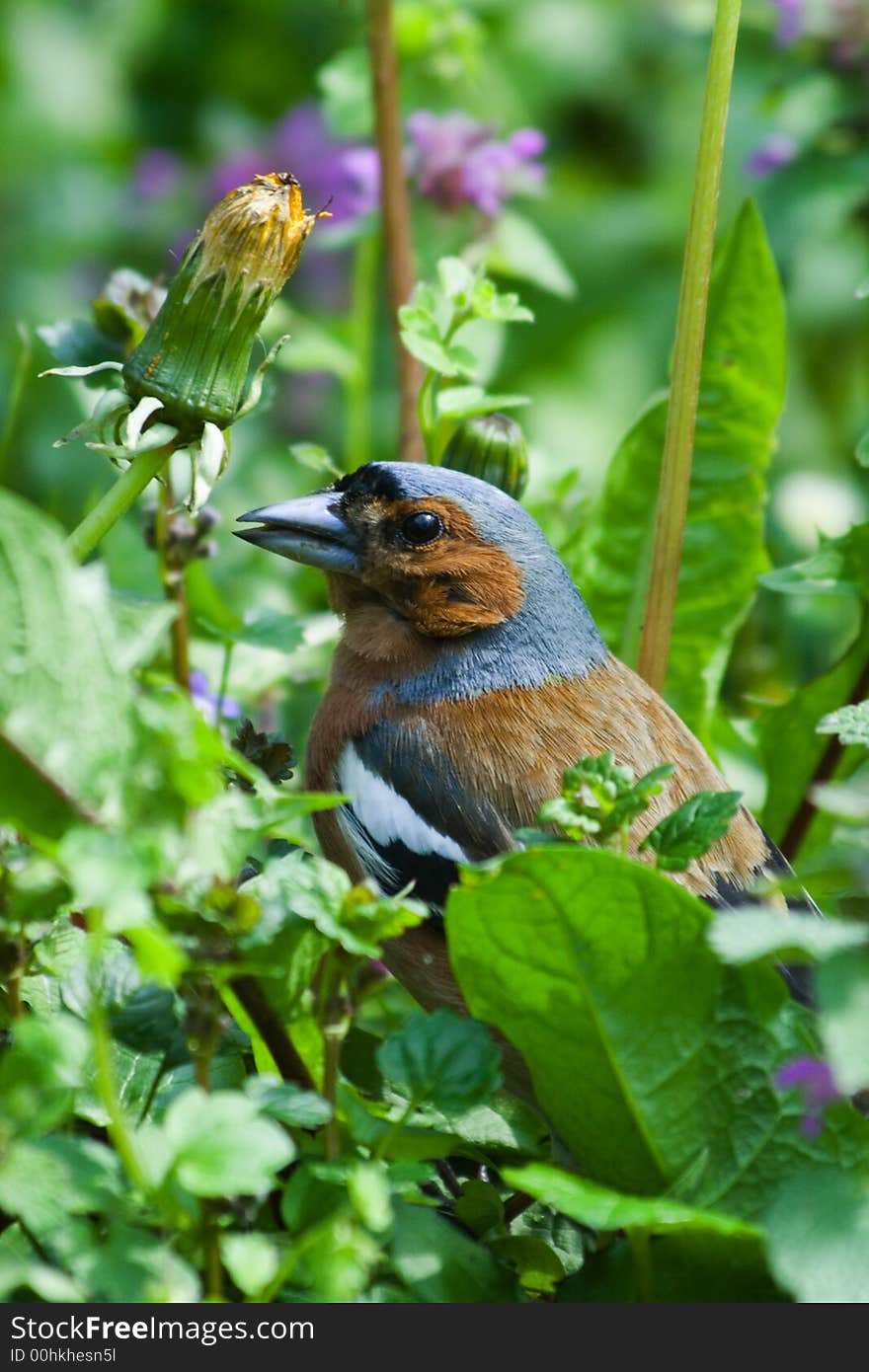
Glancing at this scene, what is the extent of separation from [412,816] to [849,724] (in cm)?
66

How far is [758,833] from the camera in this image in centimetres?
228

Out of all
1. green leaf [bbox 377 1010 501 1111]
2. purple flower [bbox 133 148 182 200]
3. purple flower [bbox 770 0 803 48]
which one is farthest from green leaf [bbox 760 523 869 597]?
purple flower [bbox 133 148 182 200]

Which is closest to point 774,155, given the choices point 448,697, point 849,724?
point 448,697

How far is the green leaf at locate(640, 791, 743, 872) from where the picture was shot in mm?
1639

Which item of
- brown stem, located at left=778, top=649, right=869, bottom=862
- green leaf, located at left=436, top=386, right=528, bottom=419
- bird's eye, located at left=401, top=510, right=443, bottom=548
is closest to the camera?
green leaf, located at left=436, top=386, right=528, bottom=419

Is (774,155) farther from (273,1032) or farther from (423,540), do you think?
(273,1032)

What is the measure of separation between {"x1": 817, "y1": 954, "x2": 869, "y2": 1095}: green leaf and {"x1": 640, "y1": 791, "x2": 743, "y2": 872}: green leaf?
0.28m

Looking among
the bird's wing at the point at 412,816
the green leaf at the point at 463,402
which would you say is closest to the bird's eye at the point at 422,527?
the green leaf at the point at 463,402

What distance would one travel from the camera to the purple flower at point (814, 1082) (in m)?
1.51

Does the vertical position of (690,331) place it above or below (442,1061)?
above

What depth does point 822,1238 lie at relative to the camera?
4.67 ft

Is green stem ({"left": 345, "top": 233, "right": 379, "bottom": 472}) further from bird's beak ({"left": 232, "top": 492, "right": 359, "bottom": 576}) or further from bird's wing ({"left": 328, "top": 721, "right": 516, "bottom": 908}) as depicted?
bird's wing ({"left": 328, "top": 721, "right": 516, "bottom": 908})

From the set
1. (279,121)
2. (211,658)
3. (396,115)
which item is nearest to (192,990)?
(211,658)

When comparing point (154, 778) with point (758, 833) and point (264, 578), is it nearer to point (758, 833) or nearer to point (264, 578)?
point (758, 833)
